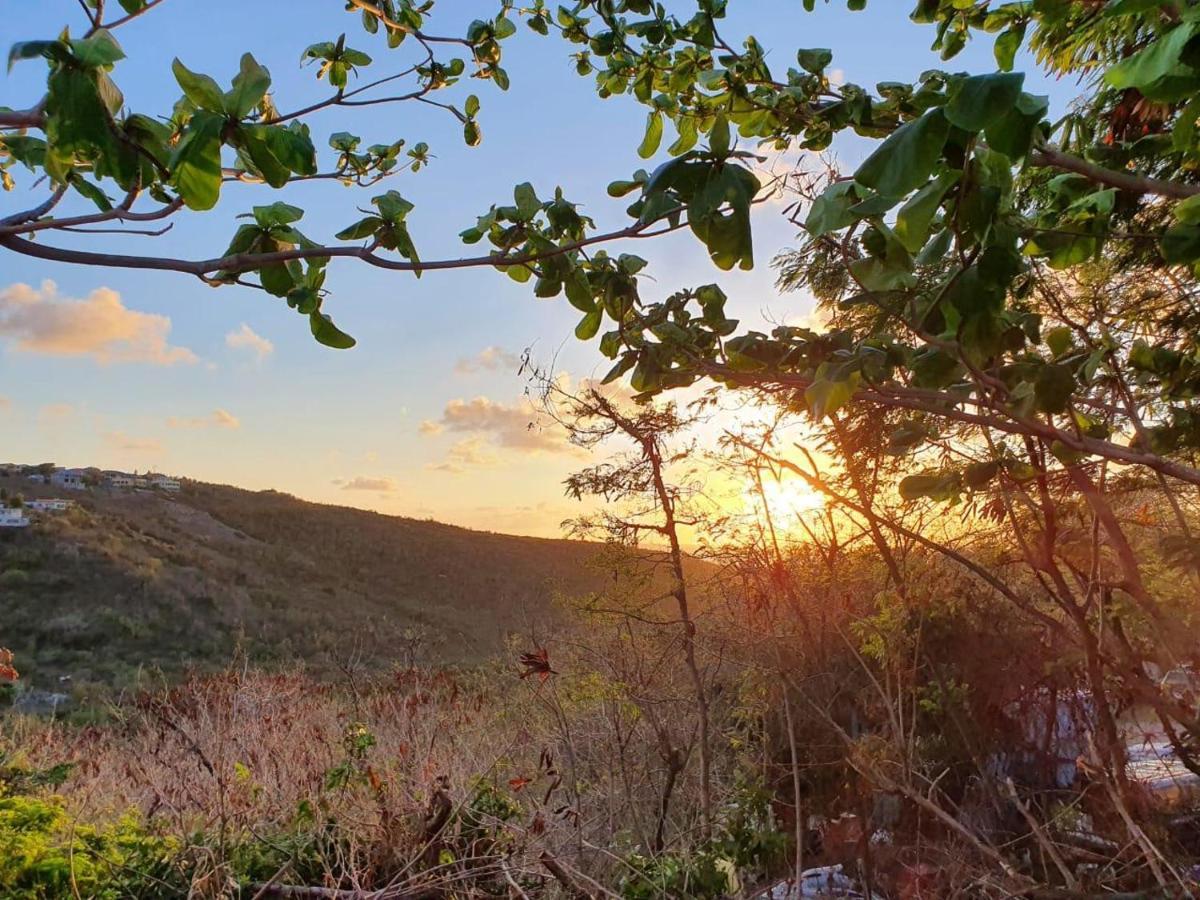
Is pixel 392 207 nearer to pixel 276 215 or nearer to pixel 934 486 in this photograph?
pixel 276 215

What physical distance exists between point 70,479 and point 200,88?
1141 inches

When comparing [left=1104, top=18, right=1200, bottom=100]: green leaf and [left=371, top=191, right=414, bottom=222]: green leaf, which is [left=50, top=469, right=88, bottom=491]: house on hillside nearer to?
[left=371, top=191, right=414, bottom=222]: green leaf

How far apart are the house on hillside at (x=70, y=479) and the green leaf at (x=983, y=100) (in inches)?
1093

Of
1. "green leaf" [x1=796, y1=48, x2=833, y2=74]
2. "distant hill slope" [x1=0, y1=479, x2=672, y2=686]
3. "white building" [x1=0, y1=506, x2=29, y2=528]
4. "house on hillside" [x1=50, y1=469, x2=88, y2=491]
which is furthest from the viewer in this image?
"house on hillside" [x1=50, y1=469, x2=88, y2=491]

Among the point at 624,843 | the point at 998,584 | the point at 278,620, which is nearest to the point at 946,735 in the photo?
the point at 624,843

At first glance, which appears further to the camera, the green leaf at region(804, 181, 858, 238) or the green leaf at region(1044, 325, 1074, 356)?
the green leaf at region(1044, 325, 1074, 356)

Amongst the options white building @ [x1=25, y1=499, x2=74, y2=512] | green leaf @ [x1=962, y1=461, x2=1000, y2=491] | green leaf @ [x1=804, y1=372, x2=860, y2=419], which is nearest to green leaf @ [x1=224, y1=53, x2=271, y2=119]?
green leaf @ [x1=804, y1=372, x2=860, y2=419]

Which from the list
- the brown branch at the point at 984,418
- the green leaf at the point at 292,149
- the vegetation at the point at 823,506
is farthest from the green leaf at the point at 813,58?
the green leaf at the point at 292,149

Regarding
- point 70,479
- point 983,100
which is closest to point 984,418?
point 983,100

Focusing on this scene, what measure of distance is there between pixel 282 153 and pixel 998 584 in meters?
1.39

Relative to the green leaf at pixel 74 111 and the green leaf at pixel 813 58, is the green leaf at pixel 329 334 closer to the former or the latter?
the green leaf at pixel 74 111

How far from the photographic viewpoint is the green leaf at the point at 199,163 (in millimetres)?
548

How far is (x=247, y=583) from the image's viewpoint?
19078mm

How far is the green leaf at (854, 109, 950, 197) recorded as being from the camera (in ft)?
1.68
